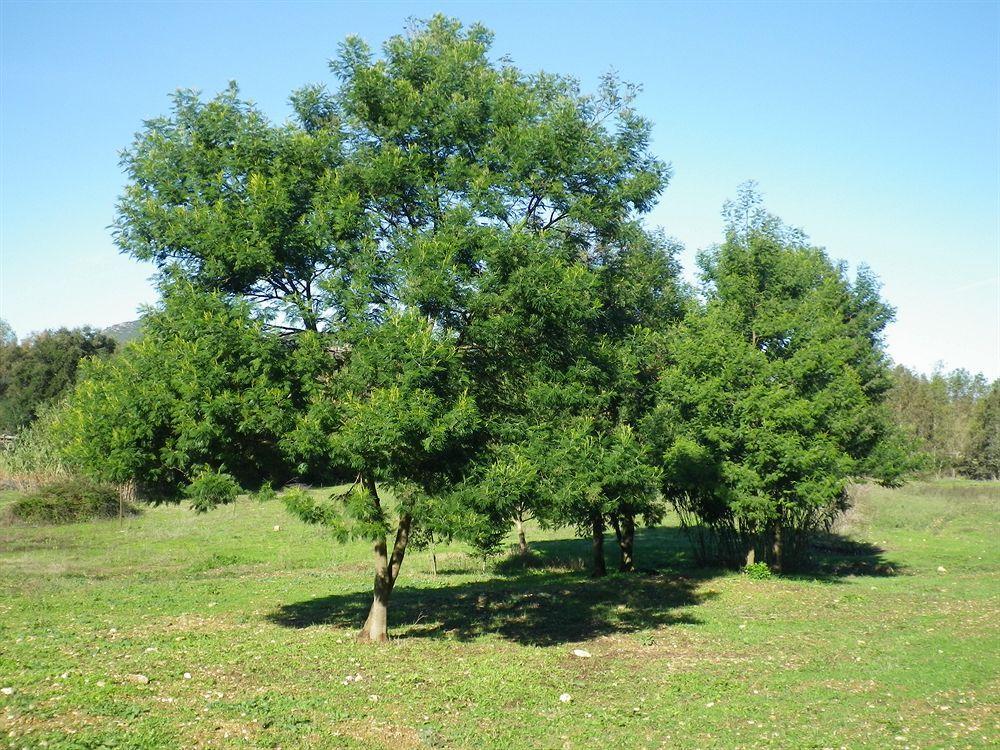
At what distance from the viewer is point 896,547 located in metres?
36.1

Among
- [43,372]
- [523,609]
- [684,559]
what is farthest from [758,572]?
[43,372]

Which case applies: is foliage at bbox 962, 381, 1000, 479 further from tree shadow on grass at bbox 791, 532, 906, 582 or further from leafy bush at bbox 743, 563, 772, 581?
leafy bush at bbox 743, 563, 772, 581

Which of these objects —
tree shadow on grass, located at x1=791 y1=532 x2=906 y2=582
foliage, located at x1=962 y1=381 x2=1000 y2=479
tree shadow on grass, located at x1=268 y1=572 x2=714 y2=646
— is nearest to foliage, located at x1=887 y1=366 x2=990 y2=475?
foliage, located at x1=962 y1=381 x2=1000 y2=479

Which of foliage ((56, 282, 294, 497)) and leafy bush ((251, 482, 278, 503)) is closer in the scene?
foliage ((56, 282, 294, 497))

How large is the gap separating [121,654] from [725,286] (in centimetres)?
2129

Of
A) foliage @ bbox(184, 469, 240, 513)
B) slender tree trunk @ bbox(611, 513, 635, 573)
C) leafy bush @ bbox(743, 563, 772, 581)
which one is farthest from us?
slender tree trunk @ bbox(611, 513, 635, 573)

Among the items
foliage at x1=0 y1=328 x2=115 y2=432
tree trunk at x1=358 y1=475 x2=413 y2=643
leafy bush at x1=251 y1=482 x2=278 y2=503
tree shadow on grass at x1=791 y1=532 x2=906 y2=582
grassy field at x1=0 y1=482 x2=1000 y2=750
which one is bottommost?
tree shadow on grass at x1=791 y1=532 x2=906 y2=582

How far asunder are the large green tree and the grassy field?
2.52m

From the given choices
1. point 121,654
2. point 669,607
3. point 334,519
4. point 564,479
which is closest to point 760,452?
point 669,607

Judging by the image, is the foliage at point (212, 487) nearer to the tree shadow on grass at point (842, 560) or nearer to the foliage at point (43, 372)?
the tree shadow on grass at point (842, 560)

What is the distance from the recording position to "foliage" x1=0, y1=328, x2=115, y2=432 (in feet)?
235

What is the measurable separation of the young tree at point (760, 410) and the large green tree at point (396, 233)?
10054 millimetres

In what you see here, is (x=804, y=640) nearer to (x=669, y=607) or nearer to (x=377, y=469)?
(x=669, y=607)

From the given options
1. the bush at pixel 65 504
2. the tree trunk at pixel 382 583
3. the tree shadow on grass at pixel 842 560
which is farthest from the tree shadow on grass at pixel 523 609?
the bush at pixel 65 504
